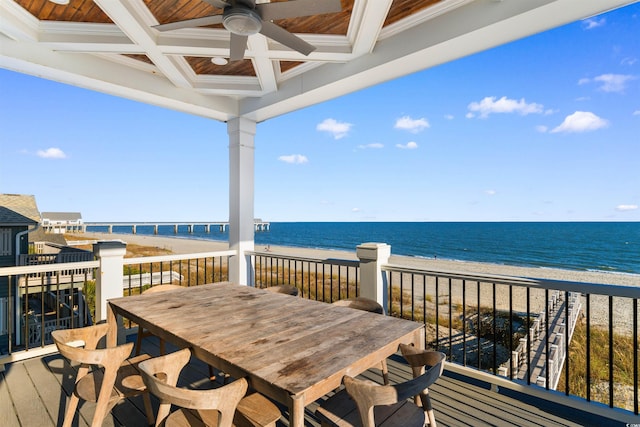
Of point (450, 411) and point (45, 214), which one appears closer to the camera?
point (450, 411)

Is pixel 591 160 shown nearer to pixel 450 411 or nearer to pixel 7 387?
pixel 450 411

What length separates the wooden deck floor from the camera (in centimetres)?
199

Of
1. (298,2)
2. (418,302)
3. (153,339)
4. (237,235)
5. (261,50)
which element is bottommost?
(418,302)

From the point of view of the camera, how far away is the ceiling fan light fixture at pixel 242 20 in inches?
75.7

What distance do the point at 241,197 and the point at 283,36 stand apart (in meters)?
2.67

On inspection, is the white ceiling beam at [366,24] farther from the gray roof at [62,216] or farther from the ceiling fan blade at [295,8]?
the gray roof at [62,216]

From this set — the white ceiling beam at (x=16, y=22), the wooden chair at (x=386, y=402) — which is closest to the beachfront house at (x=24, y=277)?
the white ceiling beam at (x=16, y=22)

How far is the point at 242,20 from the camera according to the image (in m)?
1.97

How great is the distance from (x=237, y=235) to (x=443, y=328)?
5.74m

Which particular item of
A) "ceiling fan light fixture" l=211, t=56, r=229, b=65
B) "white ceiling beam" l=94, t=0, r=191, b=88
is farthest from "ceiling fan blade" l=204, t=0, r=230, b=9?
"ceiling fan light fixture" l=211, t=56, r=229, b=65

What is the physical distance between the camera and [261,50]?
3035 millimetres

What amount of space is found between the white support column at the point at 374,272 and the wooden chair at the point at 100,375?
79.6 inches

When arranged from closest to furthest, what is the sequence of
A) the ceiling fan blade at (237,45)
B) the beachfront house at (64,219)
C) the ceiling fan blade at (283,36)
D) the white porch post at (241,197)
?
the ceiling fan blade at (283,36), the ceiling fan blade at (237,45), the white porch post at (241,197), the beachfront house at (64,219)

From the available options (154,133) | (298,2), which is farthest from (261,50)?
(154,133)
